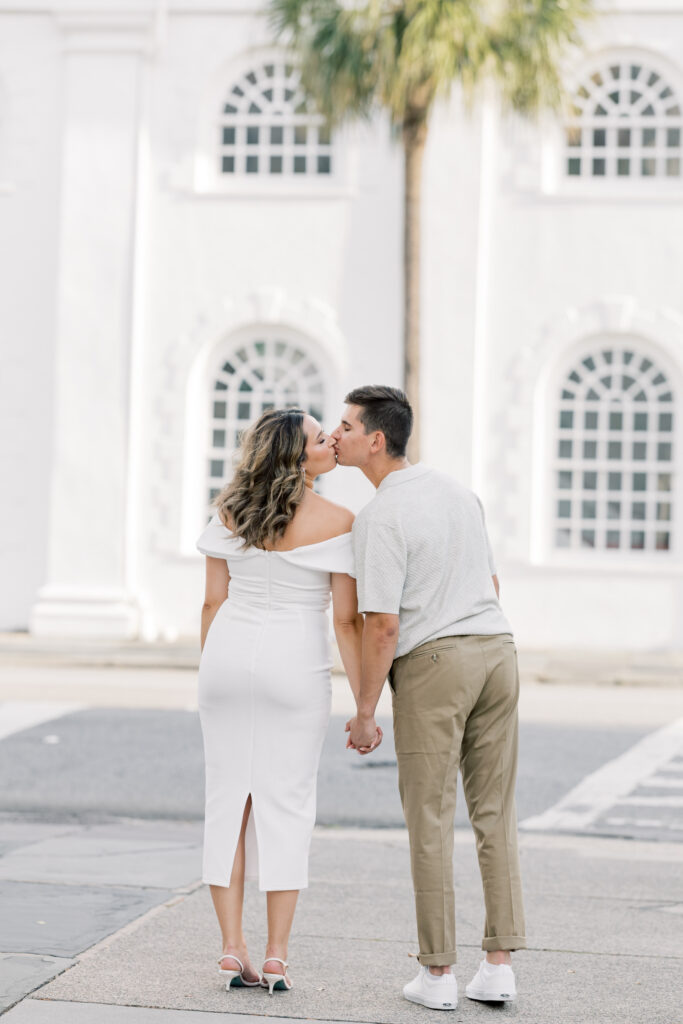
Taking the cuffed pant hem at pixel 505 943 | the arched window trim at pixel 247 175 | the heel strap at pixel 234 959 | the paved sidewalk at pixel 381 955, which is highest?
the arched window trim at pixel 247 175

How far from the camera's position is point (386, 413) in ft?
14.9

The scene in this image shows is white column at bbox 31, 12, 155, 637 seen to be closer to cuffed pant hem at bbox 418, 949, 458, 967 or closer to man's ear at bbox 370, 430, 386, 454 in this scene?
man's ear at bbox 370, 430, 386, 454

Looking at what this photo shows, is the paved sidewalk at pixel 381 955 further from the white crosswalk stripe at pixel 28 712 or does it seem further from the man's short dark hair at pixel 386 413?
the white crosswalk stripe at pixel 28 712

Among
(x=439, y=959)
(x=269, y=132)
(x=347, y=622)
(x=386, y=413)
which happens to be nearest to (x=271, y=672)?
(x=347, y=622)

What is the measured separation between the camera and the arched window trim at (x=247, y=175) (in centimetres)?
1861

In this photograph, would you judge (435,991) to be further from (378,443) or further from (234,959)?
(378,443)

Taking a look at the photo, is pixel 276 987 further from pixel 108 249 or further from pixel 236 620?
pixel 108 249

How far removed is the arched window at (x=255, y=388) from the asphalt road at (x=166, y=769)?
25.8 feet

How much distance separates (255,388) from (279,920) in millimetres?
15099

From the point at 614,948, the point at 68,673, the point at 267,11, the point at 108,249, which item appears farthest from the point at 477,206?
the point at 614,948

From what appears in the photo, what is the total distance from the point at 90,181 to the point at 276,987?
1572 cm

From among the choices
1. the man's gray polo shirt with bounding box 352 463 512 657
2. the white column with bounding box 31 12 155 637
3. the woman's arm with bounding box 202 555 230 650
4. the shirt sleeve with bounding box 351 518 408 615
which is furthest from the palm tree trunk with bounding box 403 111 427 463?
the shirt sleeve with bounding box 351 518 408 615

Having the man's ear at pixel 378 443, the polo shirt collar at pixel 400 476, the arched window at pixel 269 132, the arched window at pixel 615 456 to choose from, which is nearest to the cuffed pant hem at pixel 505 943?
the polo shirt collar at pixel 400 476

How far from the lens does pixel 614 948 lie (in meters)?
5.11
